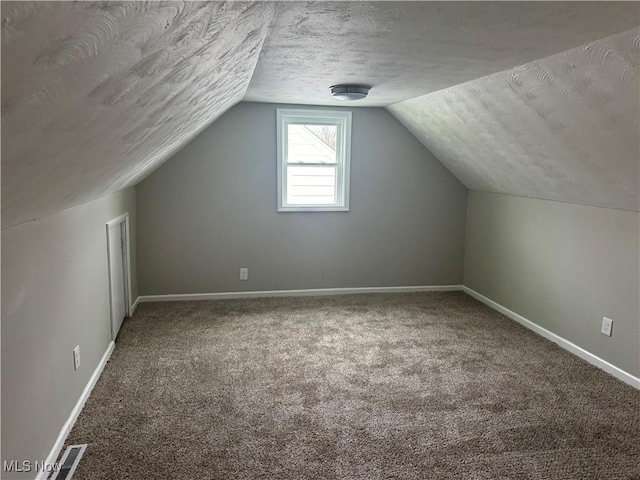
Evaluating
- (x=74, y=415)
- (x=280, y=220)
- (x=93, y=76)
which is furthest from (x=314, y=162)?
(x=93, y=76)

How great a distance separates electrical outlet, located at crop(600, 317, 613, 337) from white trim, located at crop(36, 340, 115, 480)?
11.2 ft

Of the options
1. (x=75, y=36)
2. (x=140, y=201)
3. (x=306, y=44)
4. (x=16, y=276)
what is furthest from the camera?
(x=140, y=201)

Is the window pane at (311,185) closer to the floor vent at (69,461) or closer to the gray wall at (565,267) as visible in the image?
the gray wall at (565,267)

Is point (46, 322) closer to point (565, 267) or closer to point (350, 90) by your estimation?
point (350, 90)

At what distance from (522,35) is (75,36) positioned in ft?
5.75

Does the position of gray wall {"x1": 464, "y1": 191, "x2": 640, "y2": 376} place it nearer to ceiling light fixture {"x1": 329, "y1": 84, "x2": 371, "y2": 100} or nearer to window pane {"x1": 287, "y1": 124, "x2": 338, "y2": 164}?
window pane {"x1": 287, "y1": 124, "x2": 338, "y2": 164}

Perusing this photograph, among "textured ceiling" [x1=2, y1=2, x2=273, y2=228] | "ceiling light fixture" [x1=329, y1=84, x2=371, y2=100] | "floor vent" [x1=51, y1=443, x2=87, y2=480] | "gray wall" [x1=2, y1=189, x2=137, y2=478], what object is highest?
"ceiling light fixture" [x1=329, y1=84, x2=371, y2=100]

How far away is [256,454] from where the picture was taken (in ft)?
7.16

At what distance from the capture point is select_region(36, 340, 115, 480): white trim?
2021mm

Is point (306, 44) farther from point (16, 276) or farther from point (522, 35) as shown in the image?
point (16, 276)

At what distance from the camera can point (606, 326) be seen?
3148 millimetres

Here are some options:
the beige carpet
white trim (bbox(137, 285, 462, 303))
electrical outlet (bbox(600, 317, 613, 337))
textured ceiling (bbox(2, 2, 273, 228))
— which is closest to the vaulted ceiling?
textured ceiling (bbox(2, 2, 273, 228))

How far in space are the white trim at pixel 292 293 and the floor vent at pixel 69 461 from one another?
242 centimetres

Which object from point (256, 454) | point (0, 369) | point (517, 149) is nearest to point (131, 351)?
point (256, 454)
